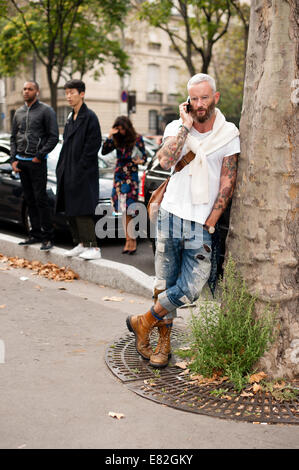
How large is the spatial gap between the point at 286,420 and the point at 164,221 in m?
1.52

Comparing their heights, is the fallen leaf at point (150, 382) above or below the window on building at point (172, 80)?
below

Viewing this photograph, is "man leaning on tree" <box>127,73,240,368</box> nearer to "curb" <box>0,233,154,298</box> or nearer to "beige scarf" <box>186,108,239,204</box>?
"beige scarf" <box>186,108,239,204</box>

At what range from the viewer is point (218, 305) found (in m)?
4.30

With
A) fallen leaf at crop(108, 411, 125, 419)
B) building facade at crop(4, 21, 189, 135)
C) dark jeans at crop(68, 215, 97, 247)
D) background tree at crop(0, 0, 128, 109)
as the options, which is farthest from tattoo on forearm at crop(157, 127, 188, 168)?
building facade at crop(4, 21, 189, 135)

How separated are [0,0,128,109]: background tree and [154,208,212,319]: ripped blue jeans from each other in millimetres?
15467

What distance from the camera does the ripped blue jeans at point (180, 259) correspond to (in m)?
4.18

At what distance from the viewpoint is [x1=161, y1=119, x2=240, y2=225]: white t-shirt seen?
163 inches

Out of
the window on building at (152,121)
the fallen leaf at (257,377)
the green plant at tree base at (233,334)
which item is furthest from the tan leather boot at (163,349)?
the window on building at (152,121)

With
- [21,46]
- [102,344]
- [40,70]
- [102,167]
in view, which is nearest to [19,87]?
[40,70]

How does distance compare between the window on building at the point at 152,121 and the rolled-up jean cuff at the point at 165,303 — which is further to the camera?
the window on building at the point at 152,121

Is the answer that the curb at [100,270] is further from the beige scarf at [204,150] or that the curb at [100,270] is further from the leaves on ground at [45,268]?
the beige scarf at [204,150]

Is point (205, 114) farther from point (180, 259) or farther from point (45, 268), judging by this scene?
point (45, 268)

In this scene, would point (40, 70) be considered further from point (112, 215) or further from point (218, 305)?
point (218, 305)

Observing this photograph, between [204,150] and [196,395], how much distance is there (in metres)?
1.61
